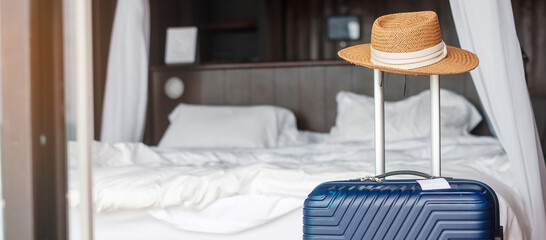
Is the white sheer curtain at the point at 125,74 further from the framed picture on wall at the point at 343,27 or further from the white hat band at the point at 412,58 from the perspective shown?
the framed picture on wall at the point at 343,27

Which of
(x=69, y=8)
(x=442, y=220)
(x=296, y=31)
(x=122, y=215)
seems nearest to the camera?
(x=69, y=8)

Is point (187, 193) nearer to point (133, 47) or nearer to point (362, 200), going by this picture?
point (362, 200)

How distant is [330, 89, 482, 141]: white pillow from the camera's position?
311 centimetres

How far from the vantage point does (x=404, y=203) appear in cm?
141

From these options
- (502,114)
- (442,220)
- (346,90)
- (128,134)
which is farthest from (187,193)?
(346,90)

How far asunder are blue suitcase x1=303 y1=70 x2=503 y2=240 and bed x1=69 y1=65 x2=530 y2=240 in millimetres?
462

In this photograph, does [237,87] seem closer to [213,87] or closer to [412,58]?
[213,87]

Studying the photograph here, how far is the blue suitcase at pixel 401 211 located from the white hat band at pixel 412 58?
0.32 metres

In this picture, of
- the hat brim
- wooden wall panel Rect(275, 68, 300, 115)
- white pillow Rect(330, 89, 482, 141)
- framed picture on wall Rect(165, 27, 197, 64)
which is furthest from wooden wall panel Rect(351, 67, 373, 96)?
the hat brim

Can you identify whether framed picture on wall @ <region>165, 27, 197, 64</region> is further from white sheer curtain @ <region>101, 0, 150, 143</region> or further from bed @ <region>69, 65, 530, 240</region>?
white sheer curtain @ <region>101, 0, 150, 143</region>

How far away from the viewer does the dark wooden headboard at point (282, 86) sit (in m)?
3.51

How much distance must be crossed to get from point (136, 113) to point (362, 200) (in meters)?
2.15

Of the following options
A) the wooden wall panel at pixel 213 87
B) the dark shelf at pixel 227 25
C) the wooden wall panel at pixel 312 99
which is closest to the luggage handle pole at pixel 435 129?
the wooden wall panel at pixel 312 99

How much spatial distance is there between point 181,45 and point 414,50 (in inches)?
98.6
